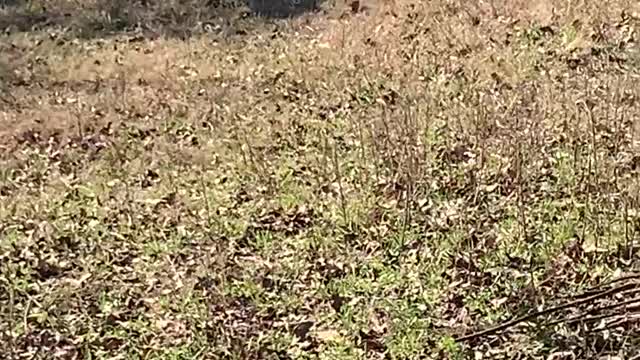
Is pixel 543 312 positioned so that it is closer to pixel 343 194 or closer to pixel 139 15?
pixel 343 194

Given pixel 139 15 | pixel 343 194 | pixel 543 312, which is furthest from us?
pixel 139 15

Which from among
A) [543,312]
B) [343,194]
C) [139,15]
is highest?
[543,312]

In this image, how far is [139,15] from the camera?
12922mm

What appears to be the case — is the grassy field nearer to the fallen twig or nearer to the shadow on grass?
the fallen twig

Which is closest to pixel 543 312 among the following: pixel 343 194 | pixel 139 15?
pixel 343 194

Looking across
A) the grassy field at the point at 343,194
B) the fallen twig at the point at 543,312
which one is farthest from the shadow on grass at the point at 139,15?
the fallen twig at the point at 543,312

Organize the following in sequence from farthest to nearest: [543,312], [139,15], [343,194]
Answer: [139,15] < [343,194] < [543,312]

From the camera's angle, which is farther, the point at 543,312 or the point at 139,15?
the point at 139,15

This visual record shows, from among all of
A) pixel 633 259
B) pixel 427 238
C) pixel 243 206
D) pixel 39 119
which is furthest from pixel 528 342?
pixel 39 119

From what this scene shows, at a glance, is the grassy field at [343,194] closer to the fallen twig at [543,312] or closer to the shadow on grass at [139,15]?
the fallen twig at [543,312]

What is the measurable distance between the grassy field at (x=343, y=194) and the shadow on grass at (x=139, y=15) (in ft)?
5.68

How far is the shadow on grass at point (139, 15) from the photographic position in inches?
489

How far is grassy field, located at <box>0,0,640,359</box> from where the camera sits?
16.1 feet

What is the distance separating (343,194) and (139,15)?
7.36 metres
